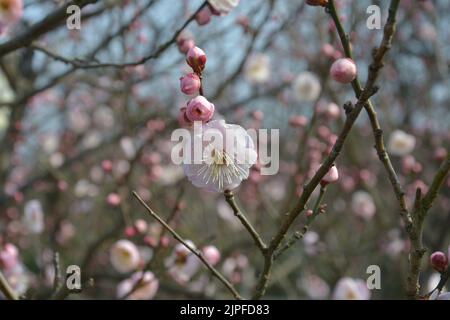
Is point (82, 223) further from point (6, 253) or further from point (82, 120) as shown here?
point (6, 253)

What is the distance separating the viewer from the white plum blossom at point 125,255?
9.11ft

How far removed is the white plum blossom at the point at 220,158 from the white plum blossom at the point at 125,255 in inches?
54.3

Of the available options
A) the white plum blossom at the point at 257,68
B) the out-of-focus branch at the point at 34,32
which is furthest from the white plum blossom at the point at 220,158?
the white plum blossom at the point at 257,68

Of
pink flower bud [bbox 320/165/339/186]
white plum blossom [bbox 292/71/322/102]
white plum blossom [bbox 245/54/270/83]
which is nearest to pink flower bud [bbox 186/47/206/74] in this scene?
pink flower bud [bbox 320/165/339/186]

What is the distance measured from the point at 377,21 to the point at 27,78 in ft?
10.7

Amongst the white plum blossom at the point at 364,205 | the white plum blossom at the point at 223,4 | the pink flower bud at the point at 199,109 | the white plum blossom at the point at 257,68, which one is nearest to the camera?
the pink flower bud at the point at 199,109

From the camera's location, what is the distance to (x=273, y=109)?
258 inches

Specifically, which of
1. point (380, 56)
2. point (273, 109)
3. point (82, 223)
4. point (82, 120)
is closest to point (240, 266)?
point (82, 223)

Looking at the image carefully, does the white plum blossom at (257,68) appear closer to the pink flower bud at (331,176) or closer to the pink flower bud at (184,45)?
the pink flower bud at (184,45)

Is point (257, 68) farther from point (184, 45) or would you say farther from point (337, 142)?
point (337, 142)

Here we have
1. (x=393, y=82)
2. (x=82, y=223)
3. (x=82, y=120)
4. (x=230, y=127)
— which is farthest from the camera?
(x=82, y=120)

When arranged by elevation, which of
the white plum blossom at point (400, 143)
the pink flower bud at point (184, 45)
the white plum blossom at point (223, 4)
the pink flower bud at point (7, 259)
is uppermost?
the white plum blossom at point (223, 4)

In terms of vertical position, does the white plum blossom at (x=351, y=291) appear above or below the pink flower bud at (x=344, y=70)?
below

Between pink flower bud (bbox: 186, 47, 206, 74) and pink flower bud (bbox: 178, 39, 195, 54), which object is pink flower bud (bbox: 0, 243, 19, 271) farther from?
pink flower bud (bbox: 186, 47, 206, 74)
